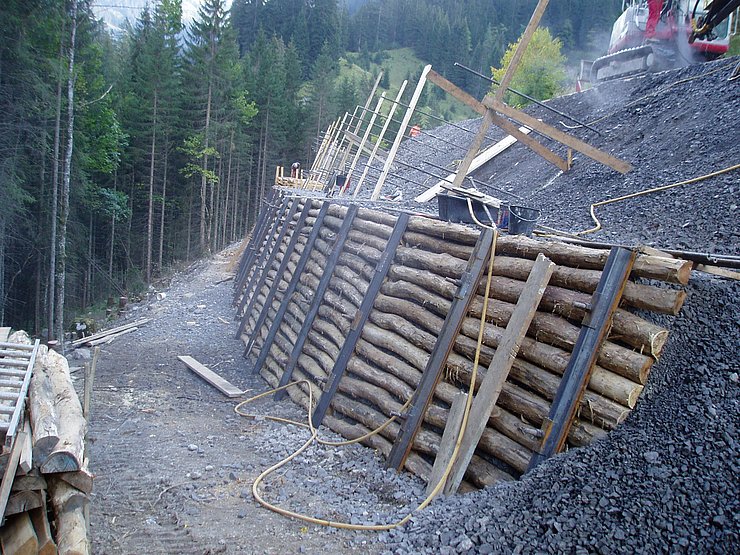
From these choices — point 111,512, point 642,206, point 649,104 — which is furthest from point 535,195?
point 111,512

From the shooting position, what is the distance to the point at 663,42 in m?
15.6

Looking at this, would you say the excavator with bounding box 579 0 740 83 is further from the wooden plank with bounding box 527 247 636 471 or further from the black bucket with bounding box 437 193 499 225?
the wooden plank with bounding box 527 247 636 471

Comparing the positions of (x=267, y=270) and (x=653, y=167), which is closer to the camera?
(x=653, y=167)

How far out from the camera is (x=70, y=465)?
11.0ft

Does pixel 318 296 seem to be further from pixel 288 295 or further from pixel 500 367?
pixel 500 367

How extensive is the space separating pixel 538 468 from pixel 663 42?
51.3ft

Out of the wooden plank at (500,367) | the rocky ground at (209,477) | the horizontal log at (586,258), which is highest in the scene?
the horizontal log at (586,258)

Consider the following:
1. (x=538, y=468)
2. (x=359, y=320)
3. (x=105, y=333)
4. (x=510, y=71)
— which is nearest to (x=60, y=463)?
(x=538, y=468)

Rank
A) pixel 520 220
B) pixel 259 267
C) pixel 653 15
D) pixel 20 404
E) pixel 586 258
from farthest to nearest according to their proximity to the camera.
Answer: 1. pixel 653 15
2. pixel 259 267
3. pixel 520 220
4. pixel 586 258
5. pixel 20 404

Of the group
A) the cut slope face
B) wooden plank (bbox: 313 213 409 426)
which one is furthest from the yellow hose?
the cut slope face

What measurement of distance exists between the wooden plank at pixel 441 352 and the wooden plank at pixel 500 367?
65 cm

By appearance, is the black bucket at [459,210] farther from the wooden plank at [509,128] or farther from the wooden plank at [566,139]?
the wooden plank at [509,128]

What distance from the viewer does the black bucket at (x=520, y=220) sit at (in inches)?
222

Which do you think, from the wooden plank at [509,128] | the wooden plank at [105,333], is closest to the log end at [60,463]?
the wooden plank at [509,128]
